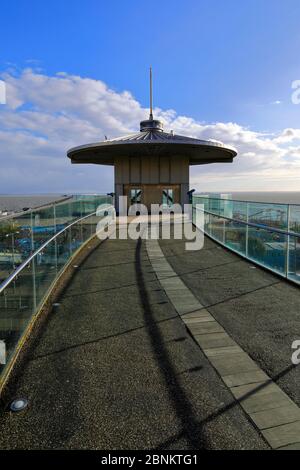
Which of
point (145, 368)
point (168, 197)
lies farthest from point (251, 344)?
point (168, 197)

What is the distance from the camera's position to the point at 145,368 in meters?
4.00

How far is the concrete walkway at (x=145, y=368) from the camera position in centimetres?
290

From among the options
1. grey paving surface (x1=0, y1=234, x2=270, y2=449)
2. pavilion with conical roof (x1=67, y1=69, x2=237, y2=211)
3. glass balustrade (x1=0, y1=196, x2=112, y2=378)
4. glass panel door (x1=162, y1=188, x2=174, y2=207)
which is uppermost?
pavilion with conical roof (x1=67, y1=69, x2=237, y2=211)

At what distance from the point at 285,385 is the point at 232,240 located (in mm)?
8672

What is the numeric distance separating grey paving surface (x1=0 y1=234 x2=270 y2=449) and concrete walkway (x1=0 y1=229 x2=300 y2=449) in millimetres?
10

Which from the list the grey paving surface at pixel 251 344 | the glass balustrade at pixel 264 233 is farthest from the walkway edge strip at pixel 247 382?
the glass balustrade at pixel 264 233

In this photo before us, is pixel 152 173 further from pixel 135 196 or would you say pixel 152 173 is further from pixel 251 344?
pixel 251 344

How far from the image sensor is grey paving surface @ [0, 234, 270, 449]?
2850 millimetres

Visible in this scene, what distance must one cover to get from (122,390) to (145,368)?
0.52 m

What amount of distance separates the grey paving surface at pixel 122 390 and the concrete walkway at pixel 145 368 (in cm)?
1

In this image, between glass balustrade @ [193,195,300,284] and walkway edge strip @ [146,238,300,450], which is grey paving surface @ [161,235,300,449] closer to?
walkway edge strip @ [146,238,300,450]

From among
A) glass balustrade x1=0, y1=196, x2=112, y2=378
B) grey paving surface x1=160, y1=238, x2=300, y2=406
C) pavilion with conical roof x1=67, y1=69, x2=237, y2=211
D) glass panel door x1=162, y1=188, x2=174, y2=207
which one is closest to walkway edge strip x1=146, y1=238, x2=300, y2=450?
grey paving surface x1=160, y1=238, x2=300, y2=406

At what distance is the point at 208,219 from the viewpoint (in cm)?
1580

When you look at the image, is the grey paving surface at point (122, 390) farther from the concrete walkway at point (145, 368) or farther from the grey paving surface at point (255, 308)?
the grey paving surface at point (255, 308)
